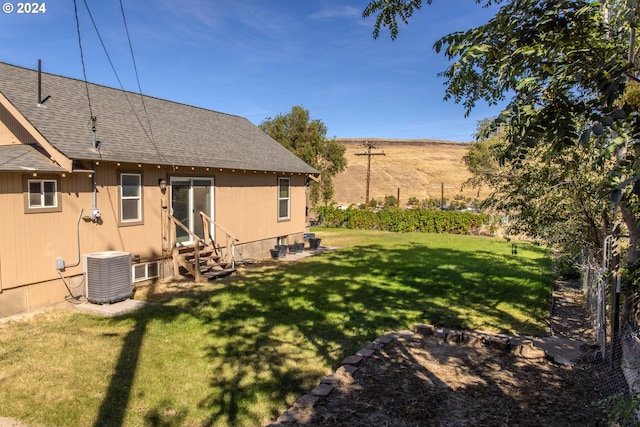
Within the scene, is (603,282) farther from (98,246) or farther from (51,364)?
(98,246)

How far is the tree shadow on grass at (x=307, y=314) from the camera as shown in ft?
16.3

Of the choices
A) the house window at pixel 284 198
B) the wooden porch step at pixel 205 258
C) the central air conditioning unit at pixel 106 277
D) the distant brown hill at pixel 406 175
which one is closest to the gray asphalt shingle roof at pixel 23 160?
the central air conditioning unit at pixel 106 277

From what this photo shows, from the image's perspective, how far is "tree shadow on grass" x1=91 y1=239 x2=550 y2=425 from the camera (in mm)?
4969

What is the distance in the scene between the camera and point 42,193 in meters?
8.23

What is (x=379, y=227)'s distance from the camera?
89.6ft

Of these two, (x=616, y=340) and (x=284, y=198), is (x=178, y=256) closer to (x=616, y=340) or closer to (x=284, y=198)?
(x=284, y=198)

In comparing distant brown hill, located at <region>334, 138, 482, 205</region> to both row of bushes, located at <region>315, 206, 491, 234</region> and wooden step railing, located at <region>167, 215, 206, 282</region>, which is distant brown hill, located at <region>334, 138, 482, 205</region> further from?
wooden step railing, located at <region>167, 215, 206, 282</region>

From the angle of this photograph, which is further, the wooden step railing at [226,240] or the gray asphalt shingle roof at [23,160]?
the wooden step railing at [226,240]

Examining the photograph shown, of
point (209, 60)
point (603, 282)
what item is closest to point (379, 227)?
point (209, 60)

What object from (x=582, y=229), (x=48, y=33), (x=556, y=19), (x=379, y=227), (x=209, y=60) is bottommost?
(x=379, y=227)

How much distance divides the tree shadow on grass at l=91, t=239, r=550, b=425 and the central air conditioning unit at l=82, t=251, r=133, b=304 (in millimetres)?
1024

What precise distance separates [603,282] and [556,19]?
4.26 meters

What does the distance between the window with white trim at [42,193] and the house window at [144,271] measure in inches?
99.1

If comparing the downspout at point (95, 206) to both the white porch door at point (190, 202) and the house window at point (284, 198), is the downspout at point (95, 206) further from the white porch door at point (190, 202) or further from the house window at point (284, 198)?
the house window at point (284, 198)
